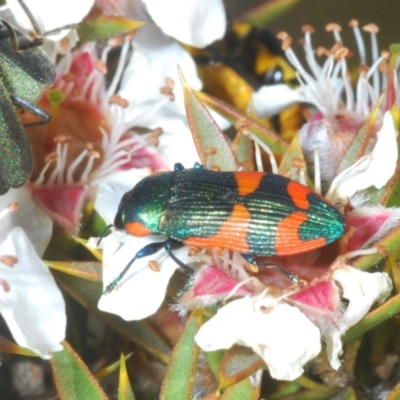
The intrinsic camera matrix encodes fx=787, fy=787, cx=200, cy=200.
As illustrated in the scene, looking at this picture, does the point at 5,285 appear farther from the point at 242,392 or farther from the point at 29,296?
the point at 242,392

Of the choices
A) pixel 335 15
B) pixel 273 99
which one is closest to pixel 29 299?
pixel 273 99

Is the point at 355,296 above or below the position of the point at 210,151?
below

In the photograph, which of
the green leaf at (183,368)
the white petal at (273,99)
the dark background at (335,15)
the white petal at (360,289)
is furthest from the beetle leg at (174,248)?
the dark background at (335,15)

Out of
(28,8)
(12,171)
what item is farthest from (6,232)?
(28,8)

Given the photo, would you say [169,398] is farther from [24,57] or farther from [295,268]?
[24,57]

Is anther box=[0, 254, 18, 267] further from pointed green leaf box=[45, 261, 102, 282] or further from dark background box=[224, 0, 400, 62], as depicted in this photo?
dark background box=[224, 0, 400, 62]

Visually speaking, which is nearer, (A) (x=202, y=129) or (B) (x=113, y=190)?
(A) (x=202, y=129)

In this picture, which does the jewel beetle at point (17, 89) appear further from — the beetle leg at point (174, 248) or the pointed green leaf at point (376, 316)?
the pointed green leaf at point (376, 316)

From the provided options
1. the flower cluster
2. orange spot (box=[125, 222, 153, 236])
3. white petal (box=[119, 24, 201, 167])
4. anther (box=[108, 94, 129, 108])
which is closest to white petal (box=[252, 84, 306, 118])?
the flower cluster
